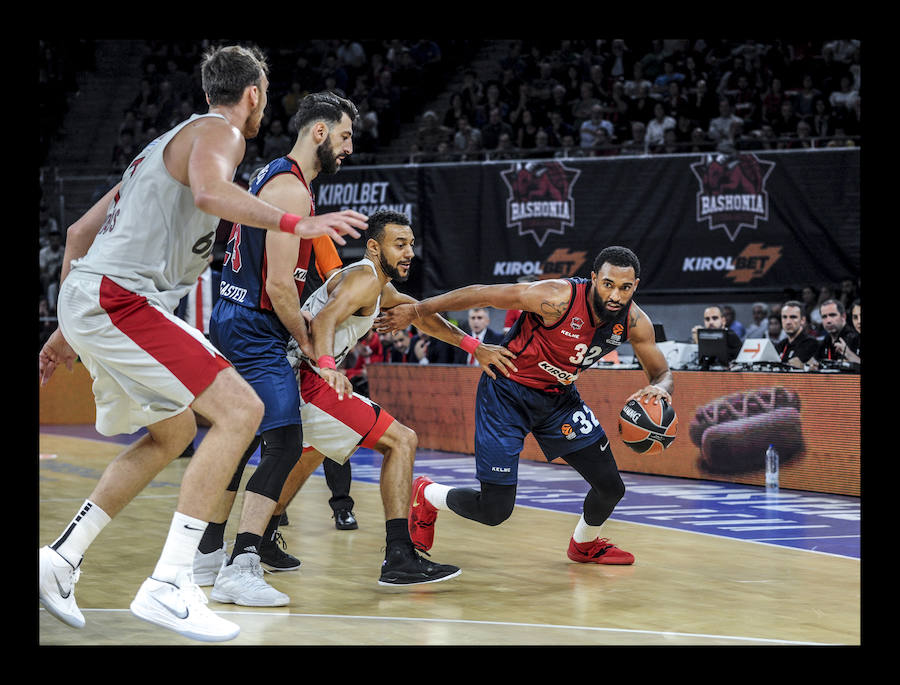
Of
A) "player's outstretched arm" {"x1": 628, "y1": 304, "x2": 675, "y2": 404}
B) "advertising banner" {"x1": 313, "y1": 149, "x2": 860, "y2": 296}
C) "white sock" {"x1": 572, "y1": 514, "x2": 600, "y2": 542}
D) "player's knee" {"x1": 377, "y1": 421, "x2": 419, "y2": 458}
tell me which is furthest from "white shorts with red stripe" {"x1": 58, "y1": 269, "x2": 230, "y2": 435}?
"advertising banner" {"x1": 313, "y1": 149, "x2": 860, "y2": 296}

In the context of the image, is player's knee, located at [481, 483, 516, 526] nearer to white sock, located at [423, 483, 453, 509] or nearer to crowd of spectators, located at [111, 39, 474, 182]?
white sock, located at [423, 483, 453, 509]

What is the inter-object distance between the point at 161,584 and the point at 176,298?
106 centimetres

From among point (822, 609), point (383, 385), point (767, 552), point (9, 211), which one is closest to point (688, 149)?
point (383, 385)

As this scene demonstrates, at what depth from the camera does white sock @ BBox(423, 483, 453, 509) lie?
6.06 meters

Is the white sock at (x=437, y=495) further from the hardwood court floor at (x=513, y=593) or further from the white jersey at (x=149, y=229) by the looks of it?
the white jersey at (x=149, y=229)

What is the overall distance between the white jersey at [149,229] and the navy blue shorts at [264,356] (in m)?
1.02

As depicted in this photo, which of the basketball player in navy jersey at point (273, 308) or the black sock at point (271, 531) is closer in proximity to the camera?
the basketball player in navy jersey at point (273, 308)

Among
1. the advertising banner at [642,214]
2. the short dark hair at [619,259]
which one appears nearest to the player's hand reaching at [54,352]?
the short dark hair at [619,259]

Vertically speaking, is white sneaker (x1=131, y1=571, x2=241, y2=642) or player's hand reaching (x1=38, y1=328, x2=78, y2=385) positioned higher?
player's hand reaching (x1=38, y1=328, x2=78, y2=385)

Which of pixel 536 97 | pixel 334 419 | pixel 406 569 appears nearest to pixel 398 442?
pixel 334 419

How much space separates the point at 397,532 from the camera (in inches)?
217

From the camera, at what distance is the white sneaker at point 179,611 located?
3.94 m

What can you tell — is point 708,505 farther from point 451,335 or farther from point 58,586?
point 58,586

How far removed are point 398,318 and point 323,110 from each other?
1.19m
